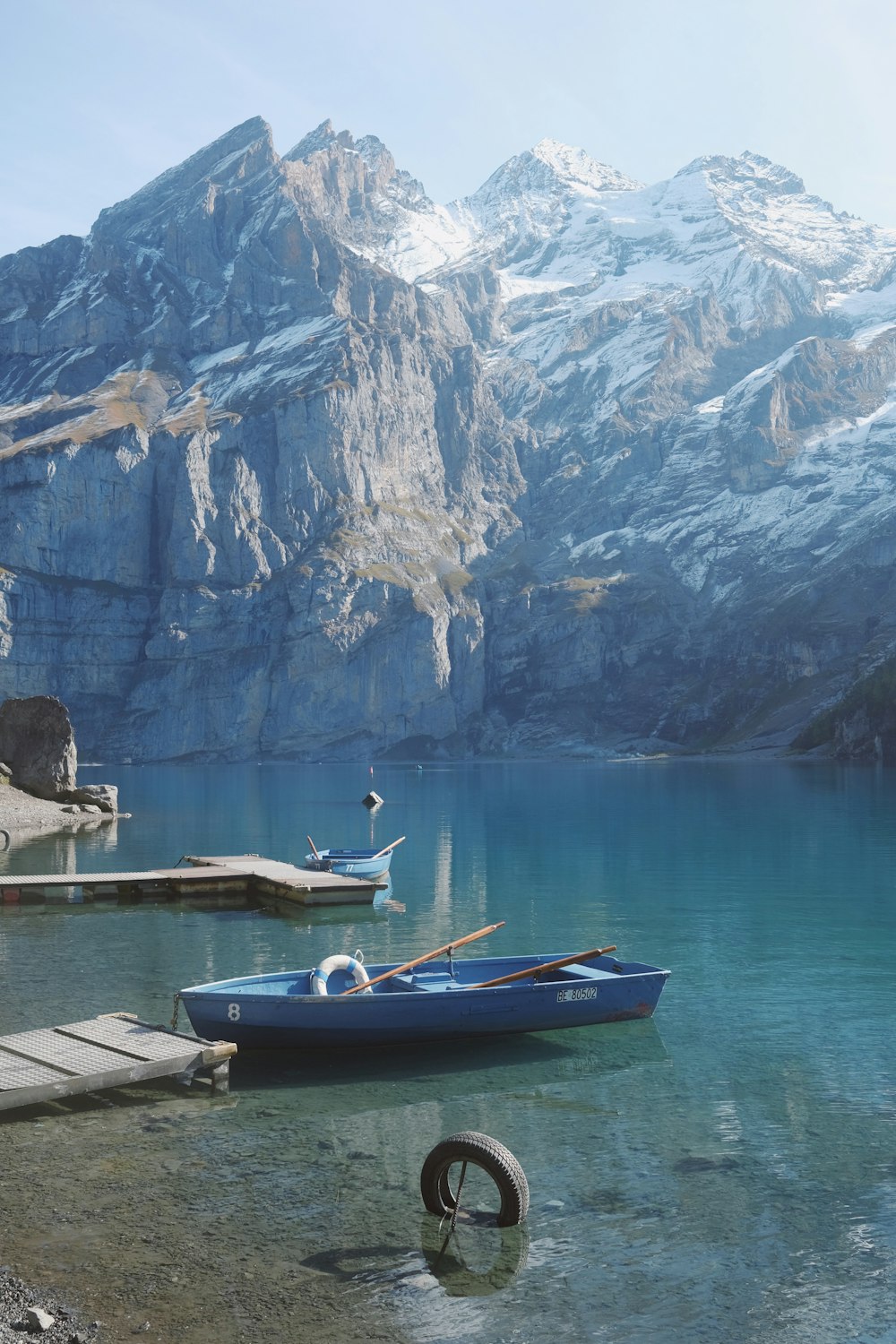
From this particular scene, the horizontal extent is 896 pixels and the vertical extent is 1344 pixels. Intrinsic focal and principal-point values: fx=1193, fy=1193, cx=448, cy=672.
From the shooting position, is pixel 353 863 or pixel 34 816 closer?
pixel 353 863

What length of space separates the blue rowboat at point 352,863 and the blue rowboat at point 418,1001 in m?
32.1

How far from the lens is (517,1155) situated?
2338cm

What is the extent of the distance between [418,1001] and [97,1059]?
7.93 metres

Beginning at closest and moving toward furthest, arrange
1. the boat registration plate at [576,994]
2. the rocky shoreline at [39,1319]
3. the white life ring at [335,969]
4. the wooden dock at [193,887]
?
the rocky shoreline at [39,1319] → the white life ring at [335,969] → the boat registration plate at [576,994] → the wooden dock at [193,887]

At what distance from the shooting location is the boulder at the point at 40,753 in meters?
114

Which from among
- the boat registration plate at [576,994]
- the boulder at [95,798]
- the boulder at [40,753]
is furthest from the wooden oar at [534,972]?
the boulder at [40,753]

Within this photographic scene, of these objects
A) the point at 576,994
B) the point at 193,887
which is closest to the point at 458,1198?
Result: the point at 576,994

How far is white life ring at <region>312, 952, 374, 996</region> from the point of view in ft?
101

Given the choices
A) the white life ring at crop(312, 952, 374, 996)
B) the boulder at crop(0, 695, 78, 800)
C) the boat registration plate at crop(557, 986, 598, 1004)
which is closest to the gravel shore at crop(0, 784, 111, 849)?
the boulder at crop(0, 695, 78, 800)

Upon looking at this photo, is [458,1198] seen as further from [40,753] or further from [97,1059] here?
[40,753]

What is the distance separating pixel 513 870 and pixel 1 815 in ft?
163

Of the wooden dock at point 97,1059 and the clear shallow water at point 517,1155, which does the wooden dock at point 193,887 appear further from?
the wooden dock at point 97,1059

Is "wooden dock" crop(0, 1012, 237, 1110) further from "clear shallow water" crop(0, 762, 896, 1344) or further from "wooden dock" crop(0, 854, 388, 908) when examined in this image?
"wooden dock" crop(0, 854, 388, 908)

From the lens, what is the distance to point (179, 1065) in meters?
25.9
